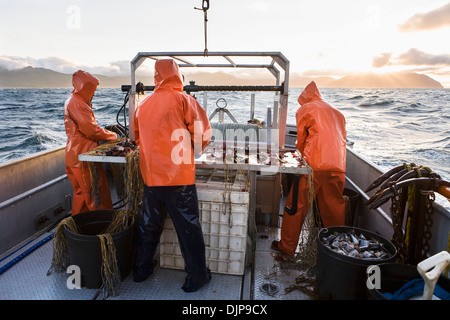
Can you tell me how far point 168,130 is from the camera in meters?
2.50

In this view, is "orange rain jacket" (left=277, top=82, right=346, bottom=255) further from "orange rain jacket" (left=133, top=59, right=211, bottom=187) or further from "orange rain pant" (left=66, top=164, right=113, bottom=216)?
"orange rain pant" (left=66, top=164, right=113, bottom=216)

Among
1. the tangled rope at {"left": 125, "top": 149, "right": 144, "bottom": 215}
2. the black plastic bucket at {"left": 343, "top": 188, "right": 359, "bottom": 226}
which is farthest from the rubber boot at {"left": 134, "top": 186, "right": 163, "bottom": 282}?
the black plastic bucket at {"left": 343, "top": 188, "right": 359, "bottom": 226}

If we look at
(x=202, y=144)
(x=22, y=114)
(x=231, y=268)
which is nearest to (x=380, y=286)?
(x=231, y=268)

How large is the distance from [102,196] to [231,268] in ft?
6.65

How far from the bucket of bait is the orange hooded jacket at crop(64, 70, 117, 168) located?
297 cm

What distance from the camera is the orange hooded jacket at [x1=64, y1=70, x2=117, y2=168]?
370cm

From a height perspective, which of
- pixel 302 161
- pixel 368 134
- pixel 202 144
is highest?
pixel 202 144

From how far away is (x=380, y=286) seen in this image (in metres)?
2.12

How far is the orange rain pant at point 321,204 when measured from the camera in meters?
3.24

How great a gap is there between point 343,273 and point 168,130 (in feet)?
6.03

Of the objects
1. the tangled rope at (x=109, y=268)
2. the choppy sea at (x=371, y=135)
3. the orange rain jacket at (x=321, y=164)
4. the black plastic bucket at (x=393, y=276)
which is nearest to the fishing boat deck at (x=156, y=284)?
the tangled rope at (x=109, y=268)

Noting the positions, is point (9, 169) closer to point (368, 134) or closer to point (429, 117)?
point (368, 134)

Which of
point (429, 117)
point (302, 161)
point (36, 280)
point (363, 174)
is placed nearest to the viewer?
point (36, 280)

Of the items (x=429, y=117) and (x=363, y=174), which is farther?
(x=429, y=117)
